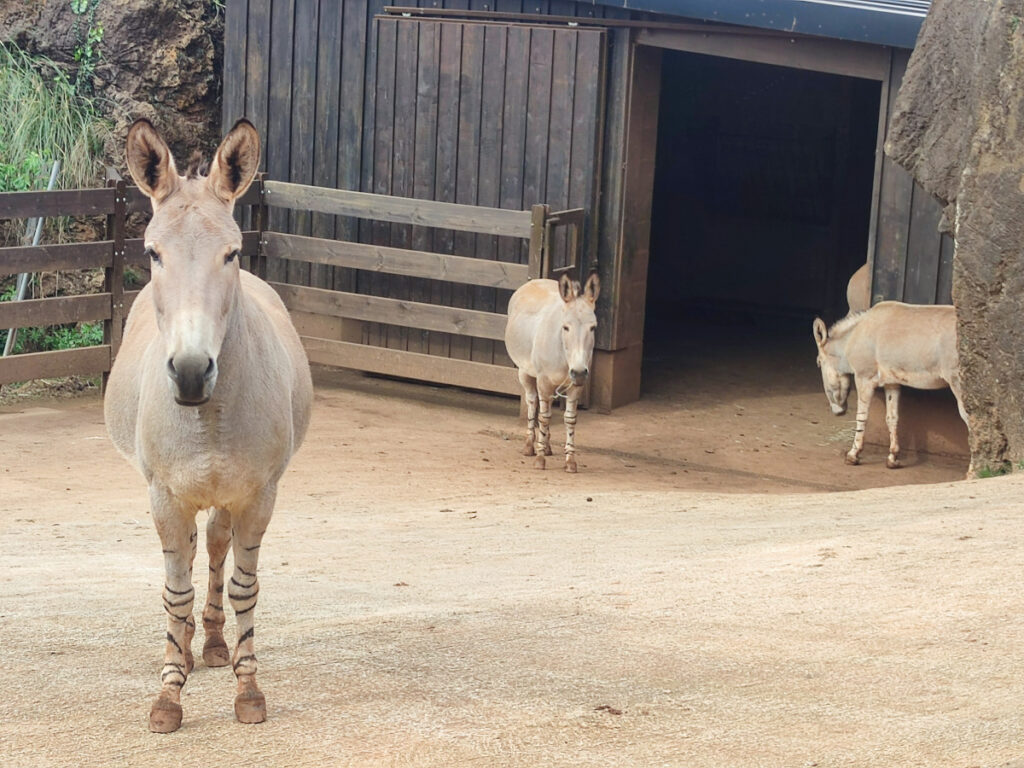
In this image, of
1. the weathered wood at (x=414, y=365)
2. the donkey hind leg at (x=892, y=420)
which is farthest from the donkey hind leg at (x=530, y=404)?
the donkey hind leg at (x=892, y=420)

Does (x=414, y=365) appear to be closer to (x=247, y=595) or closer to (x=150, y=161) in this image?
(x=247, y=595)

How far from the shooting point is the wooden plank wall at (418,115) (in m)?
12.8

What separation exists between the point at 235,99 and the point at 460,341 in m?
3.69

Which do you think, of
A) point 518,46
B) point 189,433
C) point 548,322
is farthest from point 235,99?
point 189,433

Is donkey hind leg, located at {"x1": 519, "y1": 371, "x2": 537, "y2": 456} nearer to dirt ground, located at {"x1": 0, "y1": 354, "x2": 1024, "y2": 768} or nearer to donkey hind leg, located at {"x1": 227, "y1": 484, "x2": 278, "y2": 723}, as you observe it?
dirt ground, located at {"x1": 0, "y1": 354, "x2": 1024, "y2": 768}

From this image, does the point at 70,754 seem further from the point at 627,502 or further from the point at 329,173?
the point at 329,173

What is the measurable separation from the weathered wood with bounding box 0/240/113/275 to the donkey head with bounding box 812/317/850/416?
659 centimetres

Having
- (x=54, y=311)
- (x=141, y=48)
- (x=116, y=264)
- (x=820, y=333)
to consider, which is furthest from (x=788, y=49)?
(x=141, y=48)

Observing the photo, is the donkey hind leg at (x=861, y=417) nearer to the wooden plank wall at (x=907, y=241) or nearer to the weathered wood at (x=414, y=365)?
the wooden plank wall at (x=907, y=241)

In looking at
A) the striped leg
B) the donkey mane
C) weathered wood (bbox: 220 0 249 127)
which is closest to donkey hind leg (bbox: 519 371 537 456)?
the striped leg

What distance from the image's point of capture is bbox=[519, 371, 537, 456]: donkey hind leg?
37.8ft

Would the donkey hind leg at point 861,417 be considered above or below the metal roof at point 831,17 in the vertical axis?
below

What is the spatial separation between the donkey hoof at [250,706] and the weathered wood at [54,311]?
805 cm

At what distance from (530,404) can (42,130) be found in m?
6.88
